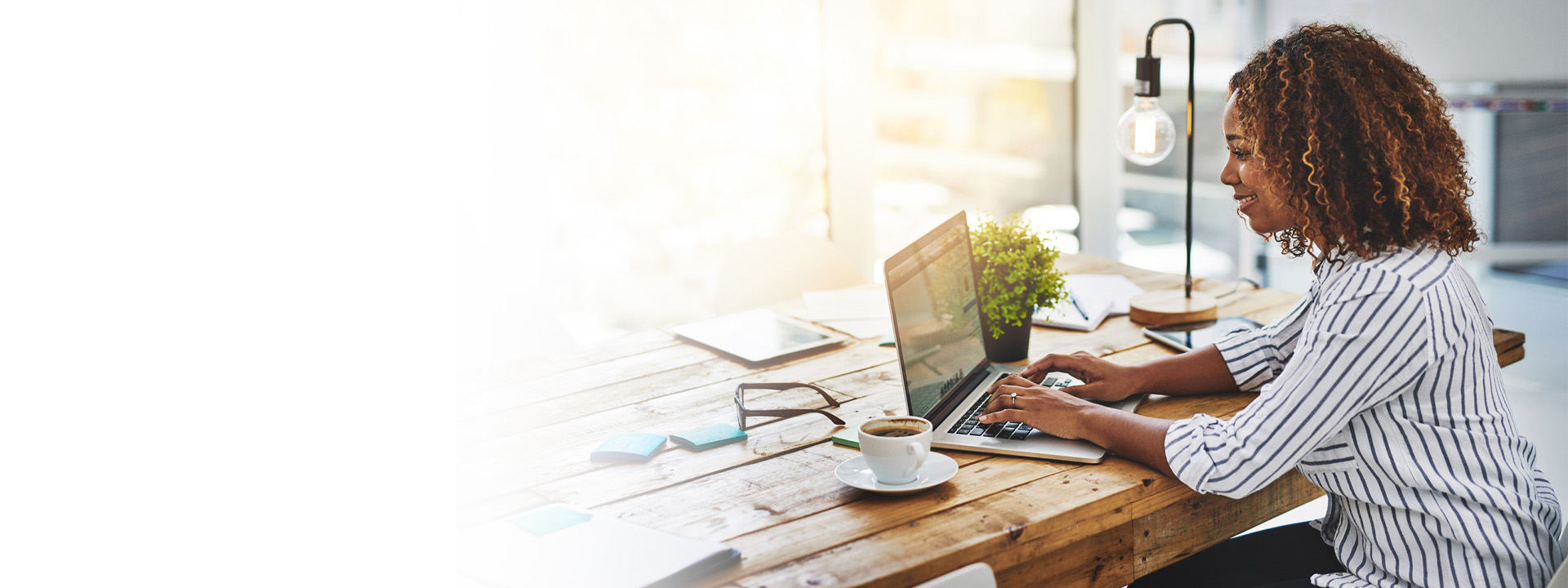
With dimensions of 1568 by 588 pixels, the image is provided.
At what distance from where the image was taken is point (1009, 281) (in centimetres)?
174

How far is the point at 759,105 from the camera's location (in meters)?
3.30

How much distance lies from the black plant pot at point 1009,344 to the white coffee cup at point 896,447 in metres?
0.55

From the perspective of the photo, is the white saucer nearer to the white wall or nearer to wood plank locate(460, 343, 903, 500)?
wood plank locate(460, 343, 903, 500)

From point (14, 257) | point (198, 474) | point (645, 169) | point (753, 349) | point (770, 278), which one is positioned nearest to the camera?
point (14, 257)

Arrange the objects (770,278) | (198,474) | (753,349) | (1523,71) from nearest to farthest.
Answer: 1. (198,474)
2. (753,349)
3. (770,278)
4. (1523,71)

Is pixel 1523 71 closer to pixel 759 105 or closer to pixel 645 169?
pixel 759 105

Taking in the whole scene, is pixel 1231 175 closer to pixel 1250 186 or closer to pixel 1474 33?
pixel 1250 186

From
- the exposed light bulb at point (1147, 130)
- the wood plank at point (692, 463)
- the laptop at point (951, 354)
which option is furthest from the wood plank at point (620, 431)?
the exposed light bulb at point (1147, 130)

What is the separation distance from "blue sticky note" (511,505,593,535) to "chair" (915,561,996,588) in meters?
0.43

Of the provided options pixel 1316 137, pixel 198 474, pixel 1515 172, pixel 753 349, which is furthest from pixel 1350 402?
pixel 1515 172

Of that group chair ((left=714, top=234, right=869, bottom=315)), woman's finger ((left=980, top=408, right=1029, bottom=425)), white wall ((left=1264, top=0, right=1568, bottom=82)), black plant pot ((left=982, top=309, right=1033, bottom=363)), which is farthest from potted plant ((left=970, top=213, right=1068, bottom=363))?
white wall ((left=1264, top=0, right=1568, bottom=82))

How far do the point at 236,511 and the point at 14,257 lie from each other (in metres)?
0.28

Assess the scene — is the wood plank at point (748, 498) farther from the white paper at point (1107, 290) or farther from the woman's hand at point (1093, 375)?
the white paper at point (1107, 290)

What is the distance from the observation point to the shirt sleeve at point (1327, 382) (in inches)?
44.8
